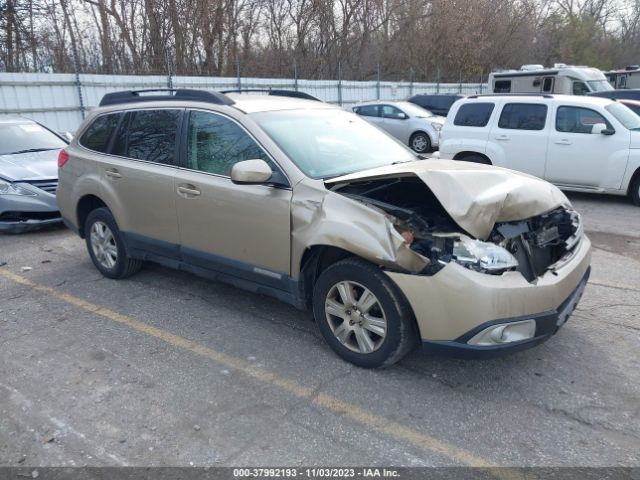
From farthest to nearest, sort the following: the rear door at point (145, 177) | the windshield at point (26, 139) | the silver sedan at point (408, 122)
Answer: the silver sedan at point (408, 122), the windshield at point (26, 139), the rear door at point (145, 177)

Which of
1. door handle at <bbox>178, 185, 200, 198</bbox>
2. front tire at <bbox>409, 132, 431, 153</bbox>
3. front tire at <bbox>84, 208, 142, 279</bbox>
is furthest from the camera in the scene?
front tire at <bbox>409, 132, 431, 153</bbox>

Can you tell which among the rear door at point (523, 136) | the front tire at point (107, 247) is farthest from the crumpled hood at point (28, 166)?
the rear door at point (523, 136)

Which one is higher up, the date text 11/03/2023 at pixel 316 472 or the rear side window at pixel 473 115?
the rear side window at pixel 473 115

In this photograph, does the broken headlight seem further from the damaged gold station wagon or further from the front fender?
the front fender

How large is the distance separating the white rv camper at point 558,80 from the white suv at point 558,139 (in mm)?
8925

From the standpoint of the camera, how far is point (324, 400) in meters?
3.21

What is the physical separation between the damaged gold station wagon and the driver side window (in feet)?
0.04

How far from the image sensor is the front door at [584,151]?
8266 mm

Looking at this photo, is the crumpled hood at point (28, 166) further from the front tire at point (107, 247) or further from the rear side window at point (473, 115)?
the rear side window at point (473, 115)

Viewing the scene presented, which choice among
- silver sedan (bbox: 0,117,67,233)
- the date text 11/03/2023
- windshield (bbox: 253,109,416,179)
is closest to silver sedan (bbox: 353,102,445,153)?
silver sedan (bbox: 0,117,67,233)

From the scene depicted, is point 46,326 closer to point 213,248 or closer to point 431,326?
point 213,248

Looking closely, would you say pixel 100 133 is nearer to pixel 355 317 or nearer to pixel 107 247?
pixel 107 247

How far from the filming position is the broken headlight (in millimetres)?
3051

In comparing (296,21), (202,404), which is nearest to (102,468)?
(202,404)
